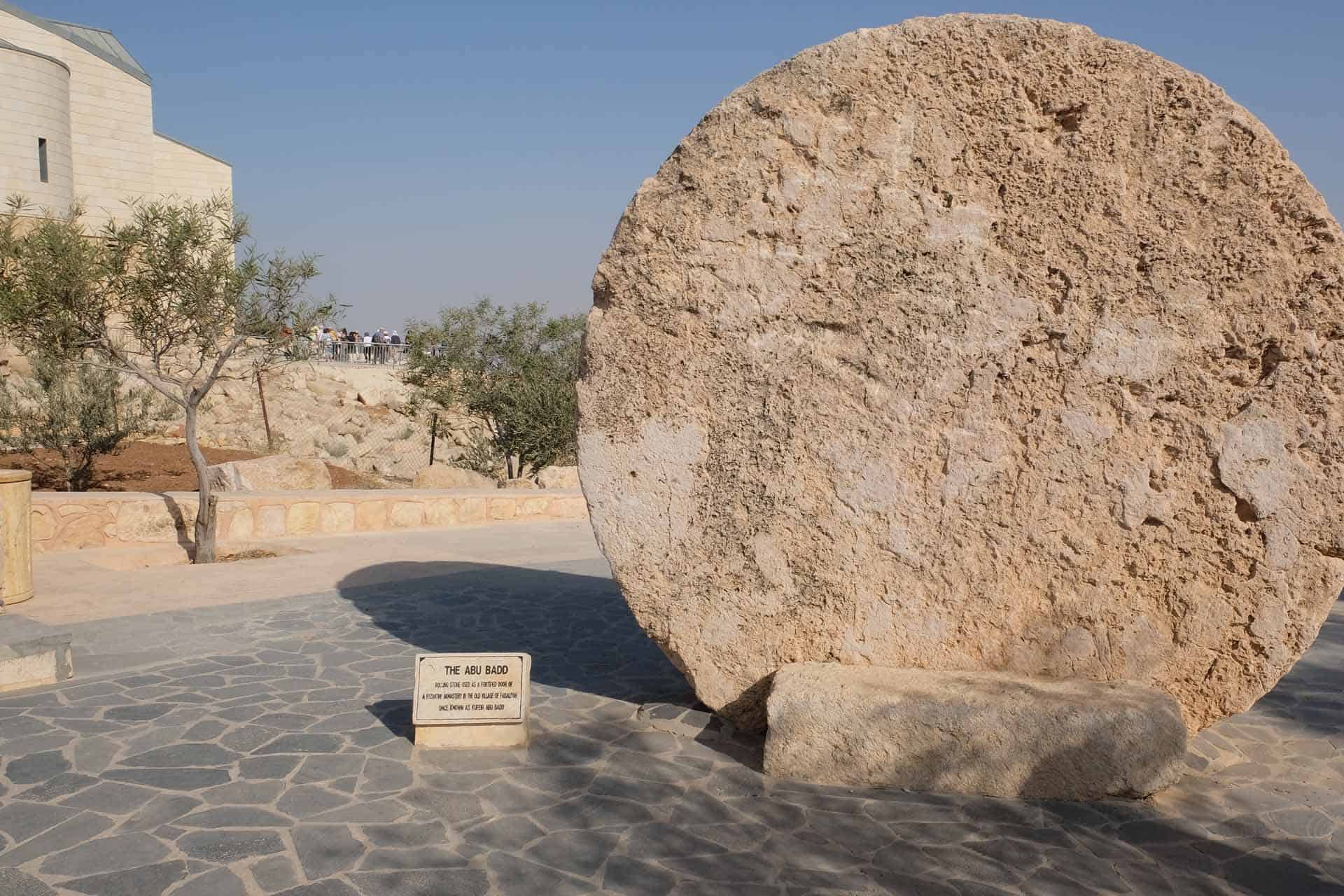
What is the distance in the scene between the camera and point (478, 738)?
4691 millimetres

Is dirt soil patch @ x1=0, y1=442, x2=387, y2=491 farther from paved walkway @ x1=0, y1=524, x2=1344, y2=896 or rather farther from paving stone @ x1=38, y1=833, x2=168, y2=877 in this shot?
paving stone @ x1=38, y1=833, x2=168, y2=877

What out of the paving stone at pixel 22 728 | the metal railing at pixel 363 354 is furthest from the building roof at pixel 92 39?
the paving stone at pixel 22 728

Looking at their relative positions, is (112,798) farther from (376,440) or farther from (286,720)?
(376,440)

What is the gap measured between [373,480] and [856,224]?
11892 millimetres

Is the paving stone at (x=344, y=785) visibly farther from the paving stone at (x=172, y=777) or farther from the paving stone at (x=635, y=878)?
the paving stone at (x=635, y=878)

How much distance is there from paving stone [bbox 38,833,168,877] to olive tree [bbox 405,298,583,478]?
13.2m

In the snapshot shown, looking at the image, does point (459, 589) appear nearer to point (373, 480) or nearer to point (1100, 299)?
point (1100, 299)

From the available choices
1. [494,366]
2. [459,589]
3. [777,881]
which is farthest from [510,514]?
[777,881]

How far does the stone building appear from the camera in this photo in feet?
86.1

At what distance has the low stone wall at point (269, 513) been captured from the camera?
29.3 ft

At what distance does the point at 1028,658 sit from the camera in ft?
15.3

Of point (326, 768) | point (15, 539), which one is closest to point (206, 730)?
point (326, 768)

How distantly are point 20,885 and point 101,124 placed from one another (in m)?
33.3

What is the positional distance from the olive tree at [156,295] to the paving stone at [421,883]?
640 cm
